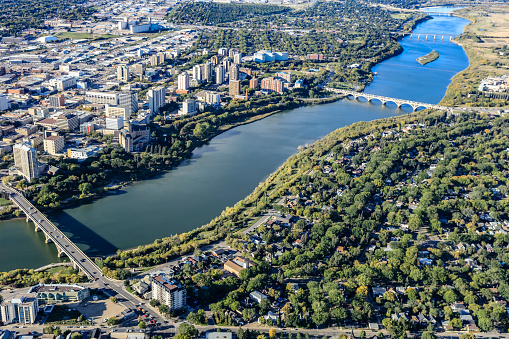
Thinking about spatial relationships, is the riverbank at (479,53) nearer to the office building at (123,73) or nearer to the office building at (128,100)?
the office building at (128,100)

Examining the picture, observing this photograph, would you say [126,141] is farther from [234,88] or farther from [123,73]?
[123,73]

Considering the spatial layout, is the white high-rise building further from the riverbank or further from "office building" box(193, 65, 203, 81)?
the riverbank

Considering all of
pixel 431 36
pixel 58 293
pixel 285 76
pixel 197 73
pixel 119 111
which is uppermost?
pixel 431 36

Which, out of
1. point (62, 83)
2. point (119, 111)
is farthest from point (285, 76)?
point (62, 83)

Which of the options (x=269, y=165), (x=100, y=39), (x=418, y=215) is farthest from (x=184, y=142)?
(x=100, y=39)

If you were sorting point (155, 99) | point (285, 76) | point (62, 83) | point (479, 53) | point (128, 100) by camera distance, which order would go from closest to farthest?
1. point (128, 100)
2. point (155, 99)
3. point (62, 83)
4. point (285, 76)
5. point (479, 53)

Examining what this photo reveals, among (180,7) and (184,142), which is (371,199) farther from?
(180,7)
